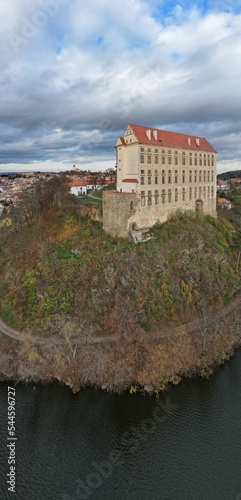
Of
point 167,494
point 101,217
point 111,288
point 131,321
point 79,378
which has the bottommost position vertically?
point 167,494

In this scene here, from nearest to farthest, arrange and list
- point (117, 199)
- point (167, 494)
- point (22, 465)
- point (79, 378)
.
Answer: point (167, 494) < point (22, 465) < point (79, 378) < point (117, 199)

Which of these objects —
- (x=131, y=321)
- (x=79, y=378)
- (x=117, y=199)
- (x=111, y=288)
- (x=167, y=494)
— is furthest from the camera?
(x=117, y=199)

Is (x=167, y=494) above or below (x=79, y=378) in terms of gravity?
below

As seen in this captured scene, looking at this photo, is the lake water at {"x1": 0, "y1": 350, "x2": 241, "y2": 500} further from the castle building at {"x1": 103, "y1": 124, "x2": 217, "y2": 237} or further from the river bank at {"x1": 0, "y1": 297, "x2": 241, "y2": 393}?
the castle building at {"x1": 103, "y1": 124, "x2": 217, "y2": 237}

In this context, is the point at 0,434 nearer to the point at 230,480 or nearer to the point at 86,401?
the point at 86,401

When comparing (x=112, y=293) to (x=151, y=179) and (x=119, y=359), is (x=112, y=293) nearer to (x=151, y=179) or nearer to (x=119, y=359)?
(x=119, y=359)

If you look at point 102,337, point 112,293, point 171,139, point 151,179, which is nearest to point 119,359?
point 102,337

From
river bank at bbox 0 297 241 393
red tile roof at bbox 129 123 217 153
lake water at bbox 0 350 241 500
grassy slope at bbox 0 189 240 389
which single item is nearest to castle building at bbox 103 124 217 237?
red tile roof at bbox 129 123 217 153

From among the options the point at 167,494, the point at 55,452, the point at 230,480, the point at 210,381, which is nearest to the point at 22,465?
the point at 55,452
